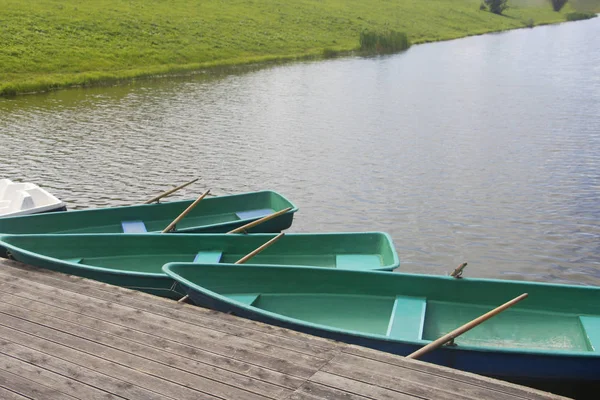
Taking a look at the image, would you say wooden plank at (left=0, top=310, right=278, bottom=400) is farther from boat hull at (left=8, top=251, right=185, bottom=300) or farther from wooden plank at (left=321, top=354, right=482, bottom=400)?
boat hull at (left=8, top=251, right=185, bottom=300)

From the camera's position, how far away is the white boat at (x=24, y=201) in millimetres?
12766

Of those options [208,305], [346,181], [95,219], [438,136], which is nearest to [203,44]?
[438,136]

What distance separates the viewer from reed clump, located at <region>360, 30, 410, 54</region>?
2244 inches

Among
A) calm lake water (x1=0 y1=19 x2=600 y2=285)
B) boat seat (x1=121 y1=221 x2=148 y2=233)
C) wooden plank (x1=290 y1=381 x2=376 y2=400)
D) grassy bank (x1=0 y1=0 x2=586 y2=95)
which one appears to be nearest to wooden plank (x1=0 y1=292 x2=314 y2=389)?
wooden plank (x1=290 y1=381 x2=376 y2=400)

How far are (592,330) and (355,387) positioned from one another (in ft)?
12.6

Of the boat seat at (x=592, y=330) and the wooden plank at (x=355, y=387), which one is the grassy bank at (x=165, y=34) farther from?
the boat seat at (x=592, y=330)

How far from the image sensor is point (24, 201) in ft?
42.7

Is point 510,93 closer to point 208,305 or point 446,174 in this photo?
point 446,174

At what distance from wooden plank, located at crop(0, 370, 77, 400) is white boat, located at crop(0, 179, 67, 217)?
20.6 ft

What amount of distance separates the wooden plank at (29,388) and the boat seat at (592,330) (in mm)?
6122

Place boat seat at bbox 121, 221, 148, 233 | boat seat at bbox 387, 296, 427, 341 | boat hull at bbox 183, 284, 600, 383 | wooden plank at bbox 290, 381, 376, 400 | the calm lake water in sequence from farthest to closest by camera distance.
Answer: the calm lake water → boat seat at bbox 121, 221, 148, 233 → boat seat at bbox 387, 296, 427, 341 → boat hull at bbox 183, 284, 600, 383 → wooden plank at bbox 290, 381, 376, 400

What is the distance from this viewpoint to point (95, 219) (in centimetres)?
1287

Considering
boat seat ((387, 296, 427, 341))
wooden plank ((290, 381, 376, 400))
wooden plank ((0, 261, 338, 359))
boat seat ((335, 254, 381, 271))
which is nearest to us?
wooden plank ((290, 381, 376, 400))

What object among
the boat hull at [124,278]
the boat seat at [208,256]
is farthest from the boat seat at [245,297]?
the boat seat at [208,256]
